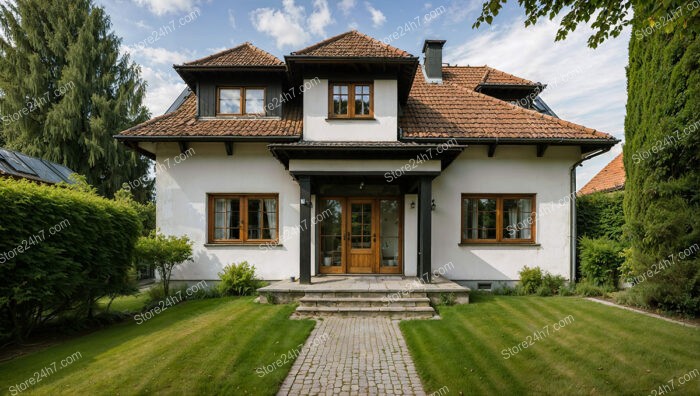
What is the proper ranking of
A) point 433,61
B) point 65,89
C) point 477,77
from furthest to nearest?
point 65,89 < point 477,77 < point 433,61

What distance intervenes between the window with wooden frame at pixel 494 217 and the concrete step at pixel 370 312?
329 cm

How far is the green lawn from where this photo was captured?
3.92m

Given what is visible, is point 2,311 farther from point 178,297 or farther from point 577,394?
point 577,394

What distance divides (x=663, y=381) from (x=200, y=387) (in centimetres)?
557

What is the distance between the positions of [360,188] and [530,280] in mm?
5187

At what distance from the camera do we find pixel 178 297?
8492 mm

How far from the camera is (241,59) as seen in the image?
32.0 feet

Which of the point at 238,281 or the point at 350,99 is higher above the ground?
the point at 350,99

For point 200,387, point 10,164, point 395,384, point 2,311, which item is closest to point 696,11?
point 395,384

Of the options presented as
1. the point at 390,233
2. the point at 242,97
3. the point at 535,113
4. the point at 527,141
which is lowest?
the point at 390,233

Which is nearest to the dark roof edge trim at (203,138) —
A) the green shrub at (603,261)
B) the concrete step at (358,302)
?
the concrete step at (358,302)

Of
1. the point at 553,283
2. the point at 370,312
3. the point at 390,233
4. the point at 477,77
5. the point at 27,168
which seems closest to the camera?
the point at 370,312

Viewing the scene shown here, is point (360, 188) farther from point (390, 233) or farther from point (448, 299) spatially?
point (448, 299)

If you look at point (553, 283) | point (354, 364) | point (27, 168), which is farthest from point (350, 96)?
point (27, 168)
